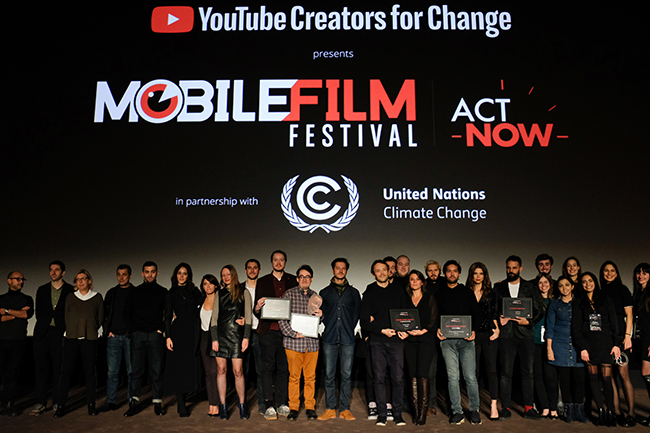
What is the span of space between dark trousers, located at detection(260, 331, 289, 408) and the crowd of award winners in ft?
0.04

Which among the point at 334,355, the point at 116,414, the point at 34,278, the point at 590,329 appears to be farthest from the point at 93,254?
the point at 590,329

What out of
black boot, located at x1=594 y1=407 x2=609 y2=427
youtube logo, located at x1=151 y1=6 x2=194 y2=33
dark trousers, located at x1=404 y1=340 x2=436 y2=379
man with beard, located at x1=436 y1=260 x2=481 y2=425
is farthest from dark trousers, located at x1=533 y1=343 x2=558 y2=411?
youtube logo, located at x1=151 y1=6 x2=194 y2=33

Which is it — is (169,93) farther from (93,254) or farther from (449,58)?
(449,58)

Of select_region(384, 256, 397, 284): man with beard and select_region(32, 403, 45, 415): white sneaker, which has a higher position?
select_region(384, 256, 397, 284): man with beard

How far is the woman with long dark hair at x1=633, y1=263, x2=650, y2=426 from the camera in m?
4.78

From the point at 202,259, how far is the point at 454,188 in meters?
3.15

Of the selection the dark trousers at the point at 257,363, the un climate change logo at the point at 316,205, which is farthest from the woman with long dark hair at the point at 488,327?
the dark trousers at the point at 257,363

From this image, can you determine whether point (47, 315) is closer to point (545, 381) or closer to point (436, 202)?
point (436, 202)

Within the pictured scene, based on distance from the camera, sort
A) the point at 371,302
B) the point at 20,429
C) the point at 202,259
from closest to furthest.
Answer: the point at 20,429, the point at 371,302, the point at 202,259

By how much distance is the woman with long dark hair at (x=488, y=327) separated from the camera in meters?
4.84

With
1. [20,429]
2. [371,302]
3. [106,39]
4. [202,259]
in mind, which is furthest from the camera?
[106,39]

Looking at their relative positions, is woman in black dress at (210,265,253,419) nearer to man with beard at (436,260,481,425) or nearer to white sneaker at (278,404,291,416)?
white sneaker at (278,404,291,416)

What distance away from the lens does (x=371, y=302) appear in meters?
4.91

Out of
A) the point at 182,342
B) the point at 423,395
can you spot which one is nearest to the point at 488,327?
the point at 423,395
